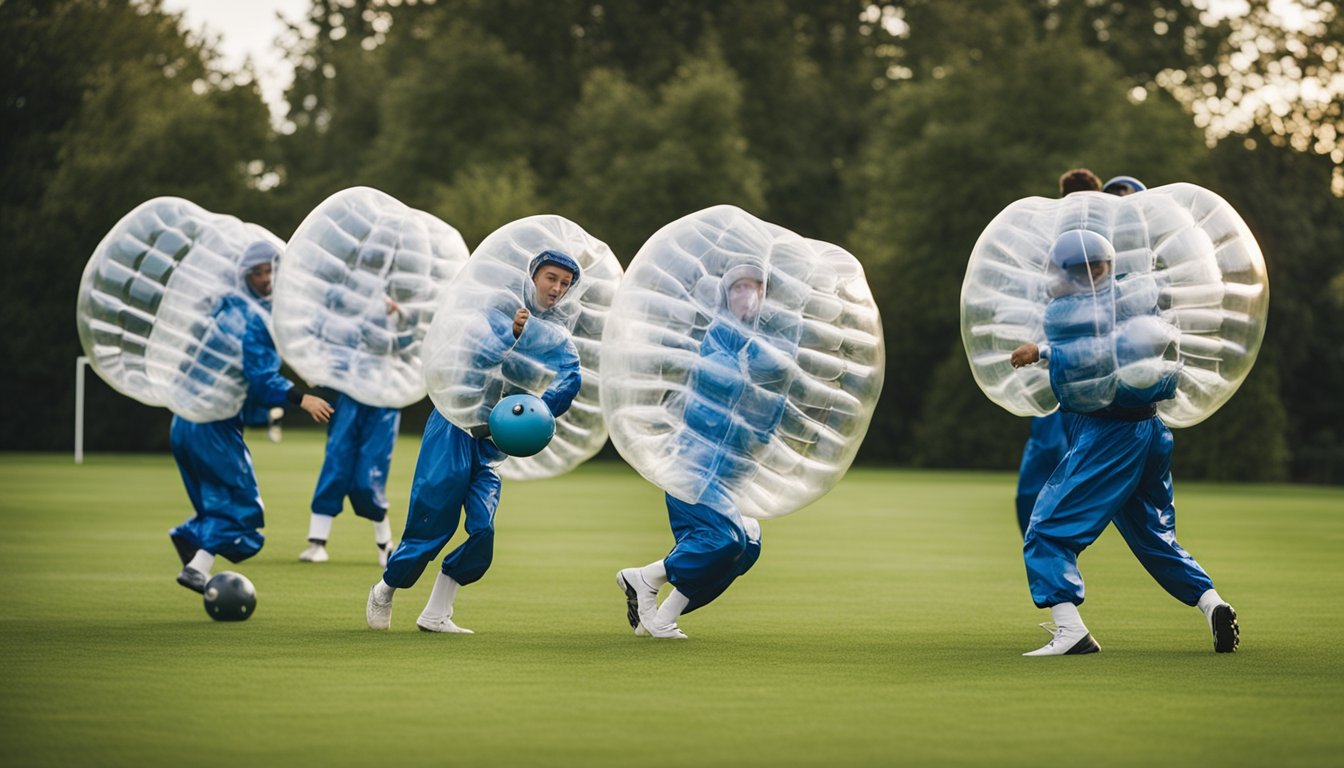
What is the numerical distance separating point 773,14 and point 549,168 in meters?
8.78

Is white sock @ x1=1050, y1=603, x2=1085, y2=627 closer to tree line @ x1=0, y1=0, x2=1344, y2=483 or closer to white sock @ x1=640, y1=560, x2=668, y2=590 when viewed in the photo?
white sock @ x1=640, y1=560, x2=668, y2=590

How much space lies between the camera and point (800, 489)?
910 cm

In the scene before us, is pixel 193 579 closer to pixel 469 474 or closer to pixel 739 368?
pixel 469 474

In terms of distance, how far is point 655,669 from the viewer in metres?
8.36

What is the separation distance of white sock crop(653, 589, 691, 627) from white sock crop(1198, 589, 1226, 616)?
2744 millimetres

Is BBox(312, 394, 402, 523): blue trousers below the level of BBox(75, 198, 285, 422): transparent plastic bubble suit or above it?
below

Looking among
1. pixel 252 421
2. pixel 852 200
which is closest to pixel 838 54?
pixel 852 200

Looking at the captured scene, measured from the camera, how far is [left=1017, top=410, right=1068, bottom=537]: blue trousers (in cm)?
1288

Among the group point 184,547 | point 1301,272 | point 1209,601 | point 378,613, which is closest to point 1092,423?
point 1209,601

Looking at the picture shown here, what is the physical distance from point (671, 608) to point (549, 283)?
1903 mm

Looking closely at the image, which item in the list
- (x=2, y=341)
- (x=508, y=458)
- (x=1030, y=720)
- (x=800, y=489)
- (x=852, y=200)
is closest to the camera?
(x=1030, y=720)

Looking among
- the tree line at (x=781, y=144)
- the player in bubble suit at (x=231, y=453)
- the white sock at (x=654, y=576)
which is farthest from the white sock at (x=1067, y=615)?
the tree line at (x=781, y=144)

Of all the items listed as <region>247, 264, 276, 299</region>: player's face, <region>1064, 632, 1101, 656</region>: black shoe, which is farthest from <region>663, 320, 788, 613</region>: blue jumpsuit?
<region>247, 264, 276, 299</region>: player's face

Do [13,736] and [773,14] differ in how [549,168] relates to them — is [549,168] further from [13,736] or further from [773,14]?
[13,736]
